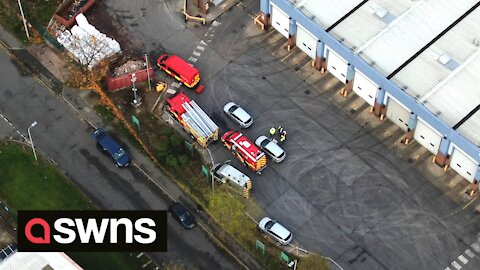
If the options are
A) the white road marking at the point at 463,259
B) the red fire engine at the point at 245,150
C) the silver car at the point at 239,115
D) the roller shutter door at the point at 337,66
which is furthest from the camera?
the roller shutter door at the point at 337,66

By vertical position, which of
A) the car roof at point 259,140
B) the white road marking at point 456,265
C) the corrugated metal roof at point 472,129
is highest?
the car roof at point 259,140

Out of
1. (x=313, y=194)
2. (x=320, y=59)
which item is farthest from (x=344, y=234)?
(x=320, y=59)

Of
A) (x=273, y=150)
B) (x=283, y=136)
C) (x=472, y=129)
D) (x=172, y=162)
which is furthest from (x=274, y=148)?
(x=472, y=129)

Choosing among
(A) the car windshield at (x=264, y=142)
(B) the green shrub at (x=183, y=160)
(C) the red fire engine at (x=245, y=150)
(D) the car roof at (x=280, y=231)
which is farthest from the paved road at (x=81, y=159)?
(A) the car windshield at (x=264, y=142)

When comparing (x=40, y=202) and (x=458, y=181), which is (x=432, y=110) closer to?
(x=458, y=181)

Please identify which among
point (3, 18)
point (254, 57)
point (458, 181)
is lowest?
A: point (458, 181)

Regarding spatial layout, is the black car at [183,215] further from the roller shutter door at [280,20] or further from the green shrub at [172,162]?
the roller shutter door at [280,20]
